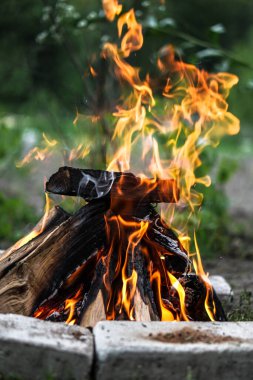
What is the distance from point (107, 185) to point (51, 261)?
40 cm

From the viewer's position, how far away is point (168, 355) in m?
2.54

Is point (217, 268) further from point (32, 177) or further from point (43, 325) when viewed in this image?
point (32, 177)

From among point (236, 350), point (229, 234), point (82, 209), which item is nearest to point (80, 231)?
point (82, 209)

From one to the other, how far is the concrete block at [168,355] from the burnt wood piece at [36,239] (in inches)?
25.2

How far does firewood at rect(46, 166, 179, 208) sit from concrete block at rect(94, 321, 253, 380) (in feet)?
2.17

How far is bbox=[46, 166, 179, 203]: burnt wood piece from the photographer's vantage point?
314 cm

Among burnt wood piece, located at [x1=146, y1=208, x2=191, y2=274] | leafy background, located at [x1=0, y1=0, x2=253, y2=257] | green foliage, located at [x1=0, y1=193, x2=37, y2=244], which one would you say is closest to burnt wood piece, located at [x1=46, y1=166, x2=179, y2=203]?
burnt wood piece, located at [x1=146, y1=208, x2=191, y2=274]

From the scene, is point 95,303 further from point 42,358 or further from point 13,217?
point 13,217

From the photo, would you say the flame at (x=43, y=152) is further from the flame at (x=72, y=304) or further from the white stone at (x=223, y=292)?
the white stone at (x=223, y=292)

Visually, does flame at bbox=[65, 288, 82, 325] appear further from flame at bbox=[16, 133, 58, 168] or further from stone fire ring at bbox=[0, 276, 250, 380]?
flame at bbox=[16, 133, 58, 168]

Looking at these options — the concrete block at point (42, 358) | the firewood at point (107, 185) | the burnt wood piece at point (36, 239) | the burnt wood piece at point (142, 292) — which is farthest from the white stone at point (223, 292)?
the concrete block at point (42, 358)

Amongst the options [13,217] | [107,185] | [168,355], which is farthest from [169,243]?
[13,217]

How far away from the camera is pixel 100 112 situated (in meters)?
6.66

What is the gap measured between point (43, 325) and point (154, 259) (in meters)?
0.75
